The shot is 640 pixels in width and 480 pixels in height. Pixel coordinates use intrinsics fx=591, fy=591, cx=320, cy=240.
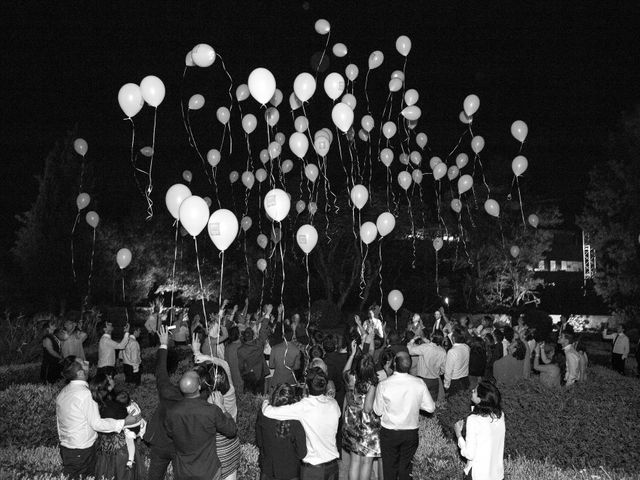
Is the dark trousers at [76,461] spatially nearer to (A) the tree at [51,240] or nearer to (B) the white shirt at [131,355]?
(B) the white shirt at [131,355]

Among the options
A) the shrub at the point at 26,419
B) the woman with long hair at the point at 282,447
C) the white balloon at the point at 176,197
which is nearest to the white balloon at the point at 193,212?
the white balloon at the point at 176,197

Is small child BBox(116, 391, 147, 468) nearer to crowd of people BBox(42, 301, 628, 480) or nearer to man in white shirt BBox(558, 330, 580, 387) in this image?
crowd of people BBox(42, 301, 628, 480)

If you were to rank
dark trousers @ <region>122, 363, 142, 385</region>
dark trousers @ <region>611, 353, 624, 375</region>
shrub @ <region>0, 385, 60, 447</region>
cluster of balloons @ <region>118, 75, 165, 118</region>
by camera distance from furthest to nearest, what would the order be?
dark trousers @ <region>611, 353, 624, 375</region> → dark trousers @ <region>122, 363, 142, 385</region> → cluster of balloons @ <region>118, 75, 165, 118</region> → shrub @ <region>0, 385, 60, 447</region>

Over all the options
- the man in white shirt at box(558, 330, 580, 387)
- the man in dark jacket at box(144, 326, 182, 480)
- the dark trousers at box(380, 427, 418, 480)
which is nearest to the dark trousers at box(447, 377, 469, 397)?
the man in white shirt at box(558, 330, 580, 387)

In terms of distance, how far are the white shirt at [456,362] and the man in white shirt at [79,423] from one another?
16.0ft

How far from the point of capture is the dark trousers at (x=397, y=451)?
5371 mm

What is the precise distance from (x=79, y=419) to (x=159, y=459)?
3.11 ft

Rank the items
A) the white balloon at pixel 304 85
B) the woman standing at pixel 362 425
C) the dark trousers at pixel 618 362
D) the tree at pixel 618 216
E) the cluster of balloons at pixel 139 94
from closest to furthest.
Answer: the woman standing at pixel 362 425 → the cluster of balloons at pixel 139 94 → the white balloon at pixel 304 85 → the dark trousers at pixel 618 362 → the tree at pixel 618 216

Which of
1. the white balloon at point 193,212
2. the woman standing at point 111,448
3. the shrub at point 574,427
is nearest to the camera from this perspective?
the woman standing at point 111,448

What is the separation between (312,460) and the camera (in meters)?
4.68

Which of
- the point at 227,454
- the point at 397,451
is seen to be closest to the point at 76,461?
the point at 227,454

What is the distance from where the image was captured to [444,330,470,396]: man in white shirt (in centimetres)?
850

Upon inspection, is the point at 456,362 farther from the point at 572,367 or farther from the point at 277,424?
the point at 277,424

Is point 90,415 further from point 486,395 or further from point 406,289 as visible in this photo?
point 406,289
